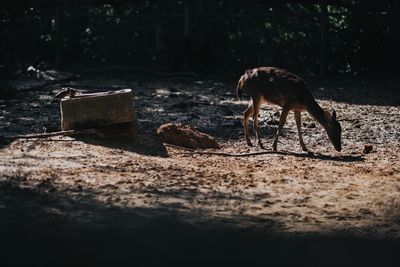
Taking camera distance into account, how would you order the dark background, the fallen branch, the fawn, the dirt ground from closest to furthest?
1. the dirt ground
2. the fallen branch
3. the fawn
4. the dark background

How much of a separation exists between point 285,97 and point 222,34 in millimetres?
10780

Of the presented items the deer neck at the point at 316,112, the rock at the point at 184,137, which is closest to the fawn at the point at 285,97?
the deer neck at the point at 316,112

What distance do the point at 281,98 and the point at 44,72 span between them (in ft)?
36.4

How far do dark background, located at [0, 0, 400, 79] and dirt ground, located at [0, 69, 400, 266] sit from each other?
26.1ft

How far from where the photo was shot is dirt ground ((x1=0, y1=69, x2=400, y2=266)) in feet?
21.7

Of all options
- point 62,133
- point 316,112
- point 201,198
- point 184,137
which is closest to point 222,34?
point 316,112

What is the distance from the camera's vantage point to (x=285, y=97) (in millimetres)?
12023

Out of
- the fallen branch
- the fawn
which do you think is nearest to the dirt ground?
the fallen branch

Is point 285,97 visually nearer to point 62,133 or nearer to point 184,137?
point 184,137

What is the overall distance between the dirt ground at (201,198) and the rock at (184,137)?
182 mm

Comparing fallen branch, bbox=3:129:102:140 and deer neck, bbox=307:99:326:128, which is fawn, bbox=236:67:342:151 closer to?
deer neck, bbox=307:99:326:128

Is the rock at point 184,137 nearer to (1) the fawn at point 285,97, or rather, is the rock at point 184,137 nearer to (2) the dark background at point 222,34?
(1) the fawn at point 285,97

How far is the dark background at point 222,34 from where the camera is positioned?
21766mm

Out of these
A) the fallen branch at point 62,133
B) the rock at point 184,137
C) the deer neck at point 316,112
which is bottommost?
the rock at point 184,137
